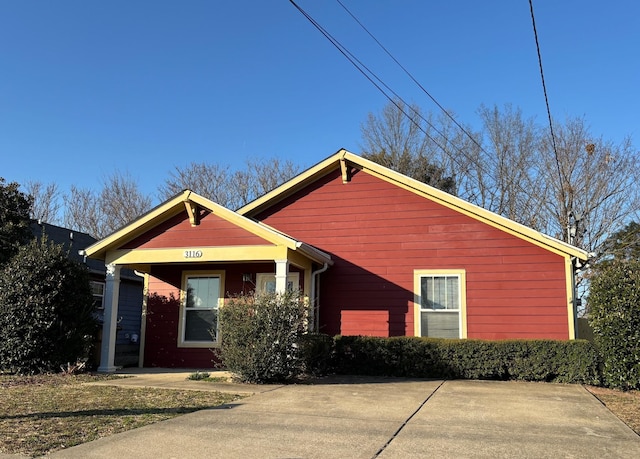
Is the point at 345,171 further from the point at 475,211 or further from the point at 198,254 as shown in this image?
the point at 198,254

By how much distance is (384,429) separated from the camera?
19.7 feet

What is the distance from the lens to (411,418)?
664 centimetres

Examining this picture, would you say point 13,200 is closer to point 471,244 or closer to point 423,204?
point 423,204

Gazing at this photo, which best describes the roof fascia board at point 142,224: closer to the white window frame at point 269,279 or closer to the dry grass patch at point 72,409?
the white window frame at point 269,279

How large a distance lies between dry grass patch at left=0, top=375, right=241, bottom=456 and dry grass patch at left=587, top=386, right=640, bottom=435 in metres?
5.40

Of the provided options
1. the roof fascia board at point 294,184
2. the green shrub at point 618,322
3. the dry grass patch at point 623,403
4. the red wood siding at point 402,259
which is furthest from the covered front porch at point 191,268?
the green shrub at point 618,322

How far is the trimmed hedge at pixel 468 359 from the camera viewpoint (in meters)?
10.5

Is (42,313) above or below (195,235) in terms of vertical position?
below

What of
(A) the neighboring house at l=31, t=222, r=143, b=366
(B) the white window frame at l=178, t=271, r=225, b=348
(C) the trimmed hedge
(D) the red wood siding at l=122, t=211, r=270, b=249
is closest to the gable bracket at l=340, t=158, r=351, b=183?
(D) the red wood siding at l=122, t=211, r=270, b=249

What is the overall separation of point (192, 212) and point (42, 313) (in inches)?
139

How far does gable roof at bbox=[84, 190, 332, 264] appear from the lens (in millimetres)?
11094

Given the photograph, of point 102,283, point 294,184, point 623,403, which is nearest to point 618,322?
point 623,403

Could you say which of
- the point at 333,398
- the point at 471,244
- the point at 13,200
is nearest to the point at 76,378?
the point at 333,398

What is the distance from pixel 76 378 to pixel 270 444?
6.34m
